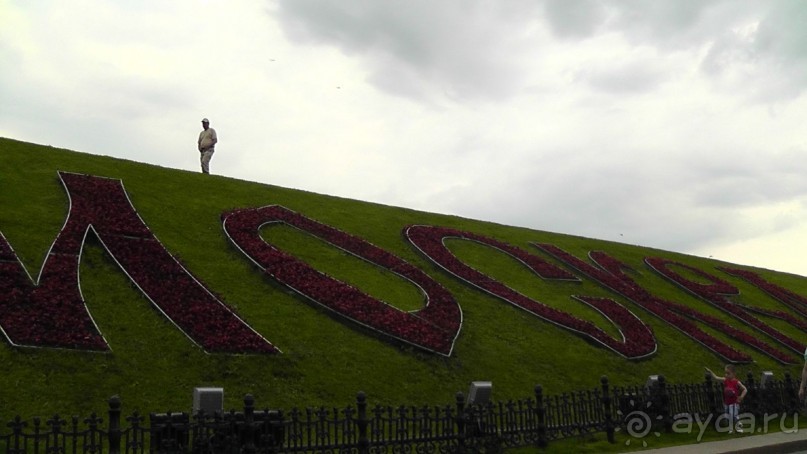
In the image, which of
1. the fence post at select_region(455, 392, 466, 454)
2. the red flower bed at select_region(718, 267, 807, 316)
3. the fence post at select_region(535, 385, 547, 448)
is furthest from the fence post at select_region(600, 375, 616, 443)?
the red flower bed at select_region(718, 267, 807, 316)

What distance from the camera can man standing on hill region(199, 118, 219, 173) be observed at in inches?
1106

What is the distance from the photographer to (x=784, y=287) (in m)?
42.0

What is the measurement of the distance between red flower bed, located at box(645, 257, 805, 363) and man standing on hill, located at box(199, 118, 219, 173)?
21.4 metres

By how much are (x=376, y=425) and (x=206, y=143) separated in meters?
17.5

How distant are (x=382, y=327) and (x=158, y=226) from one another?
753cm

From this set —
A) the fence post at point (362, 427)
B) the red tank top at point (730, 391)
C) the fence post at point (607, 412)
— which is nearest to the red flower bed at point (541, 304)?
the red tank top at point (730, 391)

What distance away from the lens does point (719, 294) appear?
35531mm

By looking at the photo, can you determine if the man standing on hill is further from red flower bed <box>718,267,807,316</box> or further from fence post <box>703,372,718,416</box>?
red flower bed <box>718,267,807,316</box>

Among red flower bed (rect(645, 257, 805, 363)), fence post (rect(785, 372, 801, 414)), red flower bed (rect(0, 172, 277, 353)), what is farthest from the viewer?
red flower bed (rect(645, 257, 805, 363))

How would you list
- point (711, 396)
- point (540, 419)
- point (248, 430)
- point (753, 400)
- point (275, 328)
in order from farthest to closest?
point (753, 400) < point (711, 396) < point (275, 328) < point (540, 419) < point (248, 430)

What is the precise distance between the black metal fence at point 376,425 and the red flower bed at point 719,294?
10602mm

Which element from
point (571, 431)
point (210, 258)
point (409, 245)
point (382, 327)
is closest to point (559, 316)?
point (409, 245)

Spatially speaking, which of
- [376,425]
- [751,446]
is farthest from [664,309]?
[376,425]

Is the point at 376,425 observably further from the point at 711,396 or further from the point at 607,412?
the point at 711,396
